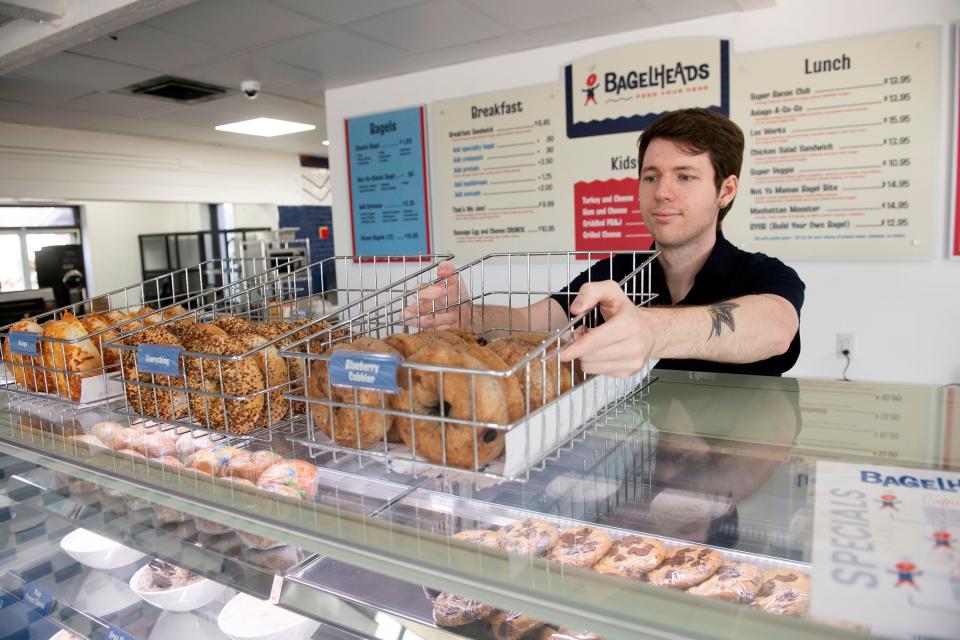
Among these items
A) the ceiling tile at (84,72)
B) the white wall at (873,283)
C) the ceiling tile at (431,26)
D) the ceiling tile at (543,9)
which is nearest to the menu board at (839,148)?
the white wall at (873,283)

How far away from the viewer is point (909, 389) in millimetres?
1283

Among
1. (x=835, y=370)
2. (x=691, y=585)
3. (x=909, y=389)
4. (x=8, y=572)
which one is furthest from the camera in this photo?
(x=835, y=370)

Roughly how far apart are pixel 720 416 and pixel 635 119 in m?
2.82

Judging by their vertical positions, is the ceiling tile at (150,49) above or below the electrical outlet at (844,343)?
above

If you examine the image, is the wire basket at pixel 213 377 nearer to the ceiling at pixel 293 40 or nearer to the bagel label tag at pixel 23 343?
the bagel label tag at pixel 23 343

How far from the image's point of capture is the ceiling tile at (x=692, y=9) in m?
3.14

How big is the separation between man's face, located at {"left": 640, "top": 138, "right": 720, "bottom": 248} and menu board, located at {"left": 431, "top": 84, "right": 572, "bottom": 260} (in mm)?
2002

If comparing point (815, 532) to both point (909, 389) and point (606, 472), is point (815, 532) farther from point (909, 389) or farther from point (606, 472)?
point (909, 389)

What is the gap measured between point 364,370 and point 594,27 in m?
3.33

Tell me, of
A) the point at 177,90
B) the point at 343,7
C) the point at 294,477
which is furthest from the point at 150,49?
the point at 294,477

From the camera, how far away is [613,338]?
0.86 m

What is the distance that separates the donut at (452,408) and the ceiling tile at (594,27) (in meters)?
3.08

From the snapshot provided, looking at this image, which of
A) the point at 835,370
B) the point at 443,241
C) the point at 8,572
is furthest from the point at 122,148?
the point at 835,370

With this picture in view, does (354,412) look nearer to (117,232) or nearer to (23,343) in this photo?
(23,343)
